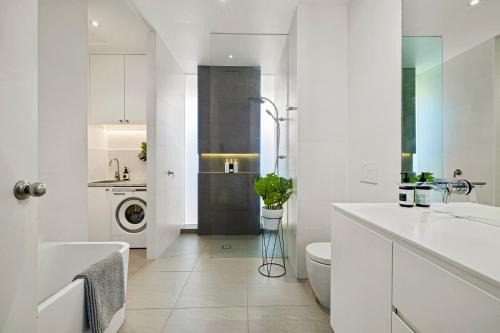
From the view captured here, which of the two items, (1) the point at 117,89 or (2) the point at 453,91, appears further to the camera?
(1) the point at 117,89

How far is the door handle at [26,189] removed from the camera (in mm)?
793

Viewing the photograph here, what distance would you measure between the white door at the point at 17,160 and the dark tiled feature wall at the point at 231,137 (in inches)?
89.6

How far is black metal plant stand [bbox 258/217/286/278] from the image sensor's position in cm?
246

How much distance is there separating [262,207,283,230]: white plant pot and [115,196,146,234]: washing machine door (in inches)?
65.7

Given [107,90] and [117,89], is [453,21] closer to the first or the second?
[117,89]

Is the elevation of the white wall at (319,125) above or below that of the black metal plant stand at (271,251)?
above

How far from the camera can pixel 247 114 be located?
3.04m

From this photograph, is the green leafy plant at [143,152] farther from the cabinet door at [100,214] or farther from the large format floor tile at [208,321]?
the large format floor tile at [208,321]

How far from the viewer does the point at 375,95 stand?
68.9 inches

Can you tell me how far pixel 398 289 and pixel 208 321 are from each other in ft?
4.62

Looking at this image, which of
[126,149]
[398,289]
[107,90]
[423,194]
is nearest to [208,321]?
[398,289]

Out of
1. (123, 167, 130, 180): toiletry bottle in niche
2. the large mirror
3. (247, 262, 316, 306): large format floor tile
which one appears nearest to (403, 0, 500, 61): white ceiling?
the large mirror

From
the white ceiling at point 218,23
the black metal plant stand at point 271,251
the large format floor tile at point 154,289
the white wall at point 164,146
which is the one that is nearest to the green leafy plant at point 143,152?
the white wall at point 164,146

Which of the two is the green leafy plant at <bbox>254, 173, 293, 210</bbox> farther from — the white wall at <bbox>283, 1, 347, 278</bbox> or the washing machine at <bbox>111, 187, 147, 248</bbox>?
the washing machine at <bbox>111, 187, 147, 248</bbox>
